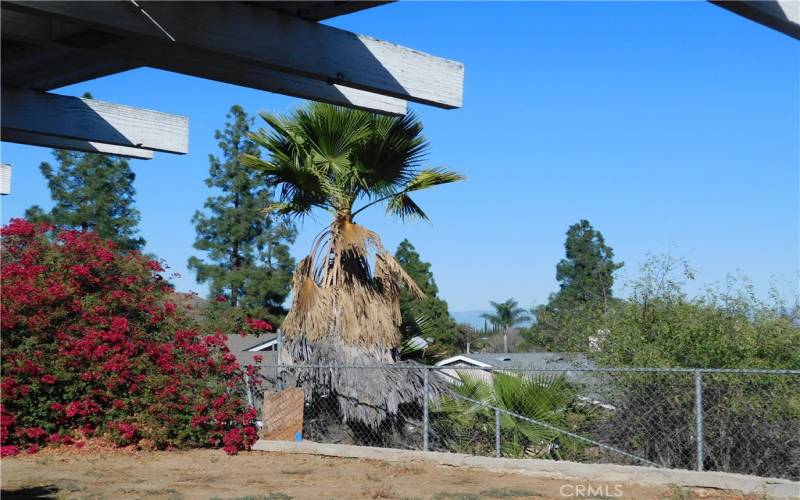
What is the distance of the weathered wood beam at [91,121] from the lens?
3756 millimetres

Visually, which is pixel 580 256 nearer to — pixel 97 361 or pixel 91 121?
pixel 97 361

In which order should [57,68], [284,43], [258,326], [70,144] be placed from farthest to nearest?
[258,326] < [70,144] < [57,68] < [284,43]

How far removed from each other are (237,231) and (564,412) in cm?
2734

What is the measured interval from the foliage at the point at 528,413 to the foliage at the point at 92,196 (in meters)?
23.7

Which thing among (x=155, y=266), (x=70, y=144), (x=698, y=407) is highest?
(x=70, y=144)

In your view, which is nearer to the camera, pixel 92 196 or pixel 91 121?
pixel 91 121

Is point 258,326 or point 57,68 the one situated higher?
Result: point 57,68

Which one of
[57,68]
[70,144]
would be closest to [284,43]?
[57,68]

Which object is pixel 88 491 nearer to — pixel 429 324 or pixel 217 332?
pixel 217 332

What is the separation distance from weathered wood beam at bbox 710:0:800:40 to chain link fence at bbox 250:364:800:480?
17.8ft

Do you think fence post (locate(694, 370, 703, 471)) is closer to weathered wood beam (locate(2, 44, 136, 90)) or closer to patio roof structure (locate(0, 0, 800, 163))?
patio roof structure (locate(0, 0, 800, 163))

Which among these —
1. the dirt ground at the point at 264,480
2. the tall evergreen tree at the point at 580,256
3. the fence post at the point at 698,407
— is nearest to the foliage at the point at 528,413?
the dirt ground at the point at 264,480

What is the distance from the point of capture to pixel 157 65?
121 inches

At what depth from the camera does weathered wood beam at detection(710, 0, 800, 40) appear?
2621 millimetres
